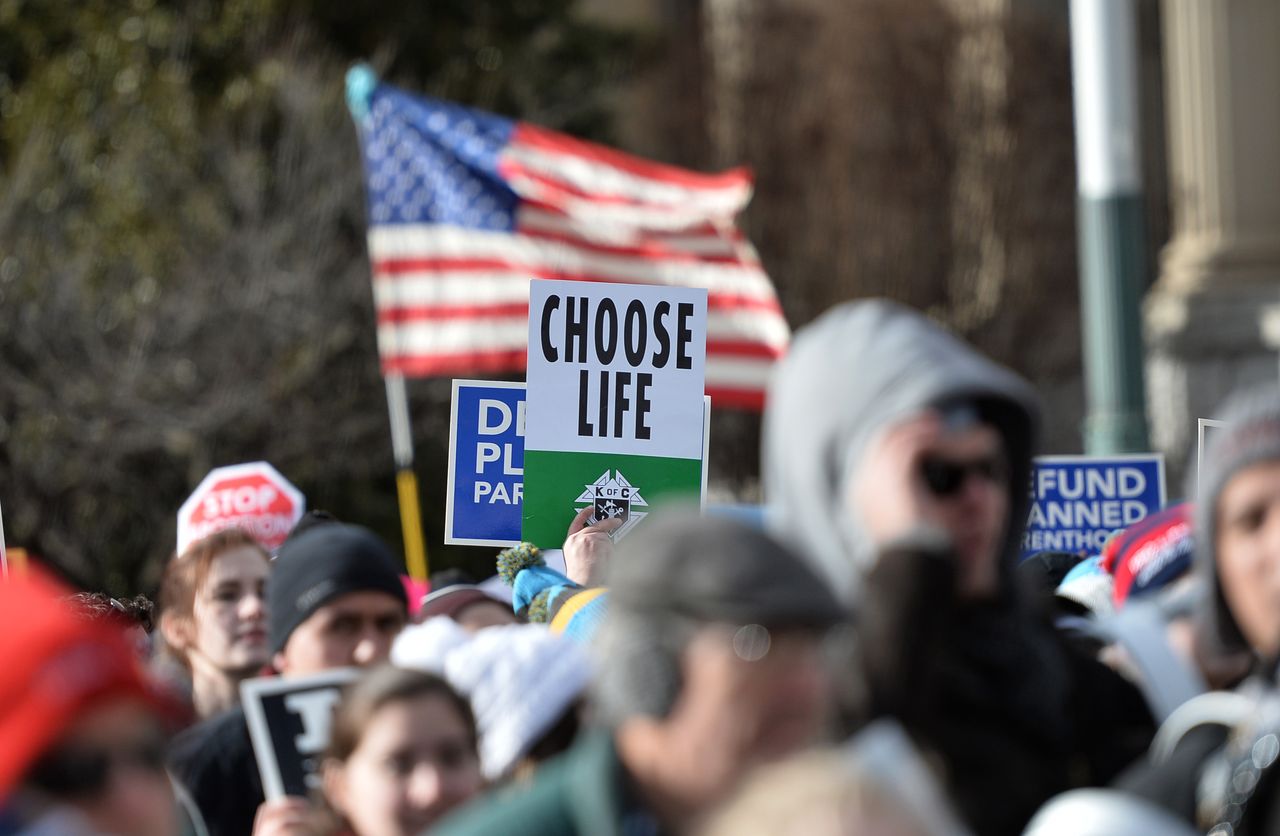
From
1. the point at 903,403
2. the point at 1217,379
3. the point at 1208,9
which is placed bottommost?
the point at 1217,379

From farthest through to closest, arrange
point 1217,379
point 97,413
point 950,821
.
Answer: point 1217,379 → point 97,413 → point 950,821

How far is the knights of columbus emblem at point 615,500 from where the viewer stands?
6.23 meters

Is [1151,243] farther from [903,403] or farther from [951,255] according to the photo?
[903,403]

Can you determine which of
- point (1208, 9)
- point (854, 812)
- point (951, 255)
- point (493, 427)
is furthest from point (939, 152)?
point (854, 812)

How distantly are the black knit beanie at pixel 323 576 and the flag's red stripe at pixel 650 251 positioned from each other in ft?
20.2

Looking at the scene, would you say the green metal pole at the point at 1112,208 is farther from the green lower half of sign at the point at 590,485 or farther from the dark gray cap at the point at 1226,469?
the dark gray cap at the point at 1226,469

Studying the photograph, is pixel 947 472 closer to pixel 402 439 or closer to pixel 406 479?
pixel 406 479

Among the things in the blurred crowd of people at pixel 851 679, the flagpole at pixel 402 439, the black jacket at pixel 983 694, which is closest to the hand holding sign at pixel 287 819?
the blurred crowd of people at pixel 851 679

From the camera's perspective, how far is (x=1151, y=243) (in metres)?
27.5

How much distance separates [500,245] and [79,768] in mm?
8200

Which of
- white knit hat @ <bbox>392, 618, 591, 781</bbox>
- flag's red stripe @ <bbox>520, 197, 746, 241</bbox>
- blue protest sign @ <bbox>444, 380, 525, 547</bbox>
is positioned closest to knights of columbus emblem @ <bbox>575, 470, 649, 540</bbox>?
blue protest sign @ <bbox>444, 380, 525, 547</bbox>

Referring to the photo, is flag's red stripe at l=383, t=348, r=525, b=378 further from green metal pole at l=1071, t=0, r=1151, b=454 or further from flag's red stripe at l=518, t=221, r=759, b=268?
green metal pole at l=1071, t=0, r=1151, b=454

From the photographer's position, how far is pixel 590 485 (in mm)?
6242

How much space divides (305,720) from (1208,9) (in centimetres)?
1830
